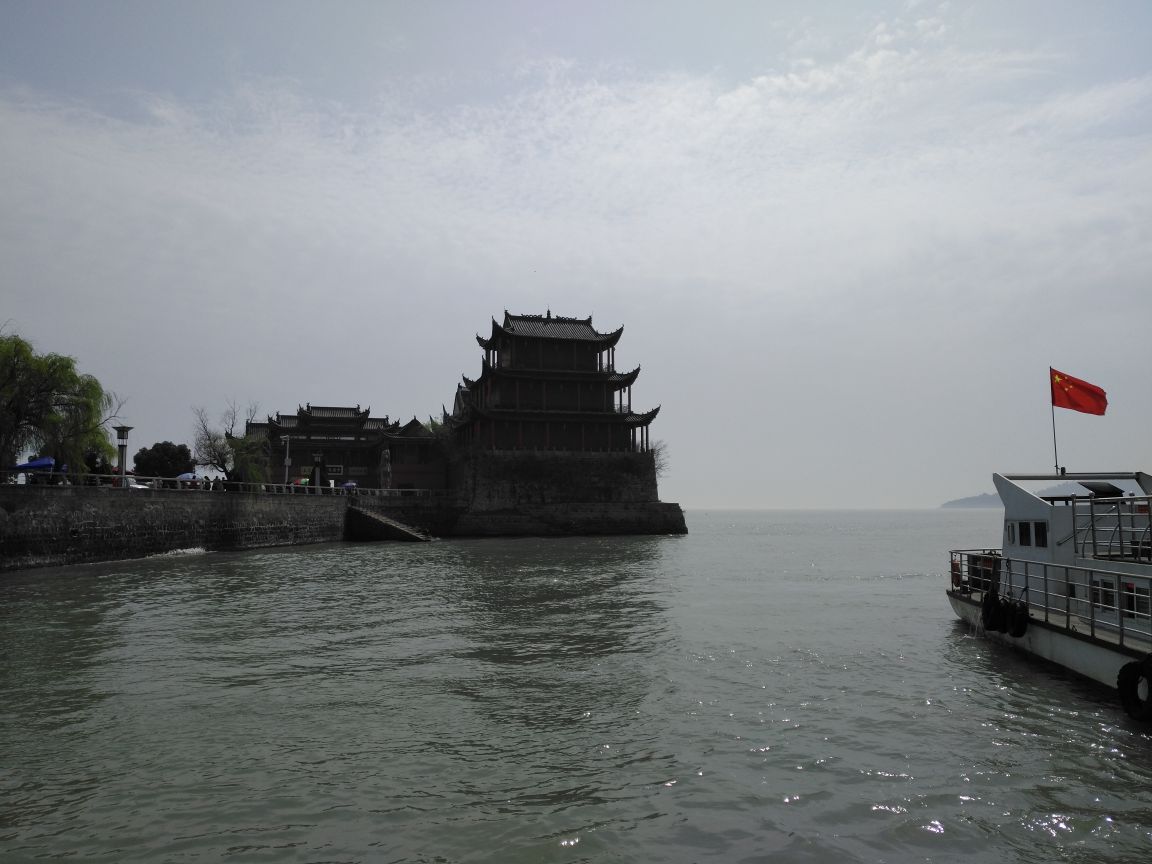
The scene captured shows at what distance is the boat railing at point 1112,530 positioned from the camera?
11867 mm

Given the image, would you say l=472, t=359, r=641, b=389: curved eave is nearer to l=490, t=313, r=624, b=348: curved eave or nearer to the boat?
l=490, t=313, r=624, b=348: curved eave

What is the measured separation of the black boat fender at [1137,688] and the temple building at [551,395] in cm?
4827

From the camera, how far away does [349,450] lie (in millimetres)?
69500

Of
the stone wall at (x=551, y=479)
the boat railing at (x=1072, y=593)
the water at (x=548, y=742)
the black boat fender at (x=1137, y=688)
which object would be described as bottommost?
the water at (x=548, y=742)

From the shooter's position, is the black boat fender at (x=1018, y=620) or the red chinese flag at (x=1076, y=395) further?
the red chinese flag at (x=1076, y=395)

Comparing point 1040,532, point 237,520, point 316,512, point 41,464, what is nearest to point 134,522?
Result: point 41,464

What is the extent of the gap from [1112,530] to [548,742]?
10.1 m

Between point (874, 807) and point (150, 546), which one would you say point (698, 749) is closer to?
point (874, 807)

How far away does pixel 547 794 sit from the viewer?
6.68 m

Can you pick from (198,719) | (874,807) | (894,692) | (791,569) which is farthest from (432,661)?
(791,569)

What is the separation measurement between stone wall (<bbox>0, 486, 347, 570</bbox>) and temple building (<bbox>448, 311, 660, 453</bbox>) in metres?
16.6

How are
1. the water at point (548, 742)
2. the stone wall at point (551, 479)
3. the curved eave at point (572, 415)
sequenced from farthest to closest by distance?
the curved eave at point (572, 415) < the stone wall at point (551, 479) < the water at point (548, 742)

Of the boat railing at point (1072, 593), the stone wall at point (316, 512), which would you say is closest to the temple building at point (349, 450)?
the stone wall at point (316, 512)

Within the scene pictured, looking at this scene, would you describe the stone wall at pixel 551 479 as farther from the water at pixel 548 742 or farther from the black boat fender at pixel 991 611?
the black boat fender at pixel 991 611
